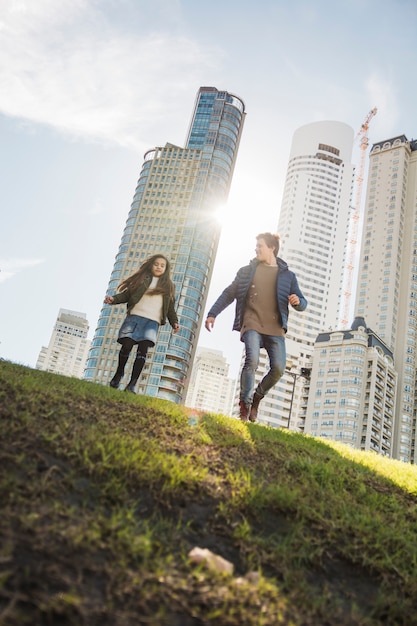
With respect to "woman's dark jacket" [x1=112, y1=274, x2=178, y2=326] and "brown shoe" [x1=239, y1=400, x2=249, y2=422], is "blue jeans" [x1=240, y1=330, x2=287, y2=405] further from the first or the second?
"woman's dark jacket" [x1=112, y1=274, x2=178, y2=326]

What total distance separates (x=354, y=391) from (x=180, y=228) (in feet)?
205

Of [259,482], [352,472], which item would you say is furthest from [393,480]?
[259,482]

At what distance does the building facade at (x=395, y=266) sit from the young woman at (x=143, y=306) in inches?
4820

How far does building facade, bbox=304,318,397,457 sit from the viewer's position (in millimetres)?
115062

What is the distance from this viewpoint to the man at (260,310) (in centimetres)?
872

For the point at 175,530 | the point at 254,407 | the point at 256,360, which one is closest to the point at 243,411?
the point at 254,407

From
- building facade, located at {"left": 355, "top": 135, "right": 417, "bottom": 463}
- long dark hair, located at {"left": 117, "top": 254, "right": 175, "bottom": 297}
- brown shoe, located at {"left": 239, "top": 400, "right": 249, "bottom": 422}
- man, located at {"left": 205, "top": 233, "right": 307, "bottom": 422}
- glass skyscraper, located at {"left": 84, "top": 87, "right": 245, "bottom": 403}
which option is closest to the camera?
brown shoe, located at {"left": 239, "top": 400, "right": 249, "bottom": 422}

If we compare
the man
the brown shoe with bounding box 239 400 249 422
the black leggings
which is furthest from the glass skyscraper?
the brown shoe with bounding box 239 400 249 422

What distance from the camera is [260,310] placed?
8.98 m

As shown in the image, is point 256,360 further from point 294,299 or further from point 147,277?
point 147,277

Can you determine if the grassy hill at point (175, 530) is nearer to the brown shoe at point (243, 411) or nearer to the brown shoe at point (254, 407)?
the brown shoe at point (243, 411)

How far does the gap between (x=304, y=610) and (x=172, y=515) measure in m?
1.05

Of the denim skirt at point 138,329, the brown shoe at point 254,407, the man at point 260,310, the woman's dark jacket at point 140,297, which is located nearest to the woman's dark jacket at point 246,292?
the man at point 260,310

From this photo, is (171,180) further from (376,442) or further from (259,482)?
(259,482)
